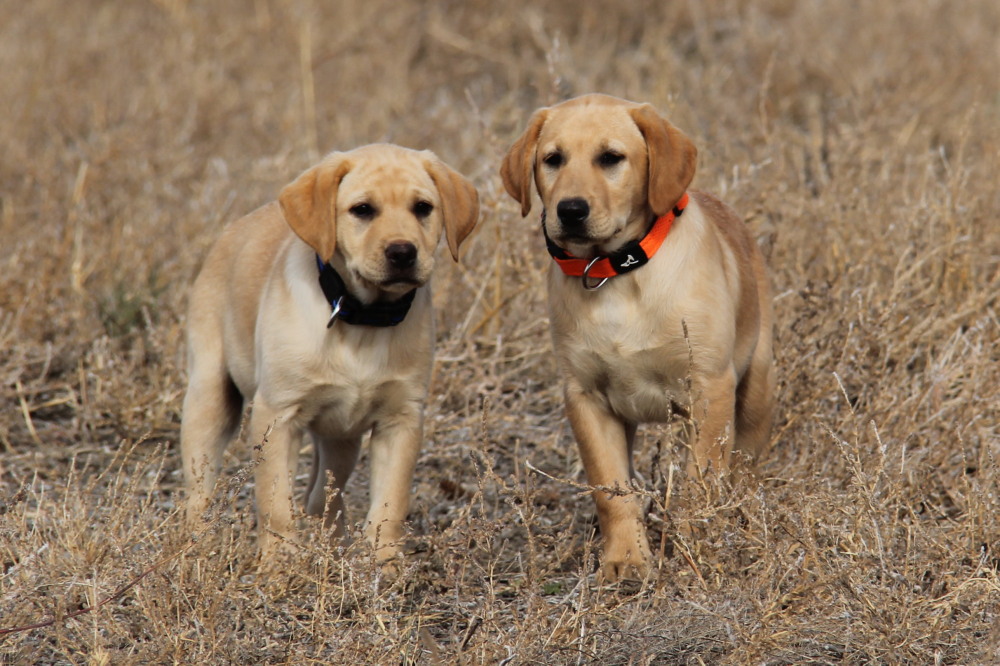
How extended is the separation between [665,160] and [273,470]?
1.52 metres

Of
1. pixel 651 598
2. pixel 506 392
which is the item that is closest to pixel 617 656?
pixel 651 598

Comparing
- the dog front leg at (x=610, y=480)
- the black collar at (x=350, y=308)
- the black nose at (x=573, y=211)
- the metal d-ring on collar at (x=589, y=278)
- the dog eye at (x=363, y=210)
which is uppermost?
the black nose at (x=573, y=211)

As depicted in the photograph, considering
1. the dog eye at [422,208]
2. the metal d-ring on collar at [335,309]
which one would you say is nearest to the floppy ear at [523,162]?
the dog eye at [422,208]

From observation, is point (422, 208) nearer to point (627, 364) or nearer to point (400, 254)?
point (400, 254)

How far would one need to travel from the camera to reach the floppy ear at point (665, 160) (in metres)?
3.98

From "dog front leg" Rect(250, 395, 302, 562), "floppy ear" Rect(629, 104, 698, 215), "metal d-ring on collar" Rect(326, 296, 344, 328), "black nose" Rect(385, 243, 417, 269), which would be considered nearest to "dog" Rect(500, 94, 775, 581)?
"floppy ear" Rect(629, 104, 698, 215)

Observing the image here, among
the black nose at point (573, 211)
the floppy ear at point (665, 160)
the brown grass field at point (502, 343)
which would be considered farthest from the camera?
the floppy ear at point (665, 160)

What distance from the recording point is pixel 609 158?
4047 millimetres

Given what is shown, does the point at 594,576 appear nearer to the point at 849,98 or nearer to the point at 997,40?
the point at 849,98

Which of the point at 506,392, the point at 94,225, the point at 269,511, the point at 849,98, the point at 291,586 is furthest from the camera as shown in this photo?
the point at 849,98

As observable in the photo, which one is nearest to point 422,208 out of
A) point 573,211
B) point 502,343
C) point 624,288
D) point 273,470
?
point 573,211

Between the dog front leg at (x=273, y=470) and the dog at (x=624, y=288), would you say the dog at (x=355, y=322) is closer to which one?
the dog front leg at (x=273, y=470)

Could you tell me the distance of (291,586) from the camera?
383 centimetres

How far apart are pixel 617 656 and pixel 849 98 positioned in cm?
542
